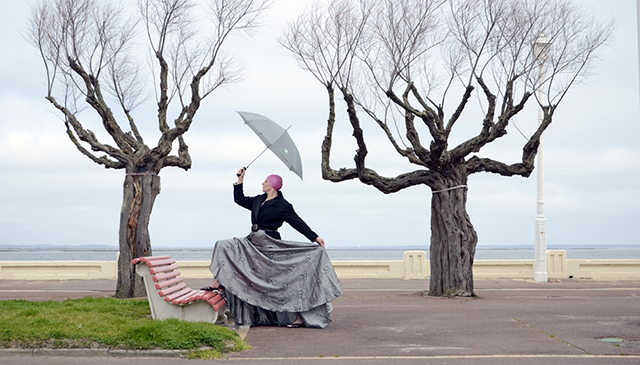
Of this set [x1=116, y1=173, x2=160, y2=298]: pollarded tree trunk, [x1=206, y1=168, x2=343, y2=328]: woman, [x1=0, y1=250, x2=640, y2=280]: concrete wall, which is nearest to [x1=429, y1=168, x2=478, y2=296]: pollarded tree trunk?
[x1=206, y1=168, x2=343, y2=328]: woman

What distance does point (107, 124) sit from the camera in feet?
45.5

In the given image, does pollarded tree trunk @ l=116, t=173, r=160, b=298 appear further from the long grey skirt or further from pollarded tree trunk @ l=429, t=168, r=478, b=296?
pollarded tree trunk @ l=429, t=168, r=478, b=296

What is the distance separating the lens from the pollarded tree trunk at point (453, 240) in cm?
1348

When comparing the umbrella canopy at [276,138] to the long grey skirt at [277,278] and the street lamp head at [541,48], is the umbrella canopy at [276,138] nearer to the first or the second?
the long grey skirt at [277,278]

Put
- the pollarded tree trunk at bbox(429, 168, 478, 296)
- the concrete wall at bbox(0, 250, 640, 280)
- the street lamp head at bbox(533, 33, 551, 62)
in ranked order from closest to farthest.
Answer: the pollarded tree trunk at bbox(429, 168, 478, 296) < the street lamp head at bbox(533, 33, 551, 62) < the concrete wall at bbox(0, 250, 640, 280)

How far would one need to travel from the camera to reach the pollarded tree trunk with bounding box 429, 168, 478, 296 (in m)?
13.5

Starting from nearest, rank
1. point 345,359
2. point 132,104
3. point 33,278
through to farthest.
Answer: point 345,359 → point 132,104 → point 33,278

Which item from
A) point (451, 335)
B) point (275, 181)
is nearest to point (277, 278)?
point (275, 181)

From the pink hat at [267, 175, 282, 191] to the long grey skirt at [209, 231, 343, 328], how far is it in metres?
0.82

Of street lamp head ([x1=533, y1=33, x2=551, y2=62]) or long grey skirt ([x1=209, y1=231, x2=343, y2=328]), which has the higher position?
street lamp head ([x1=533, y1=33, x2=551, y2=62])

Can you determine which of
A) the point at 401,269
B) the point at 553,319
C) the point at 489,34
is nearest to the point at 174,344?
the point at 553,319

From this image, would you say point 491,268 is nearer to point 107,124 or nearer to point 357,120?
point 357,120

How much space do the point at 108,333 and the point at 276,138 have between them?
3.84 metres

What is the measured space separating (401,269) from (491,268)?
301 cm
